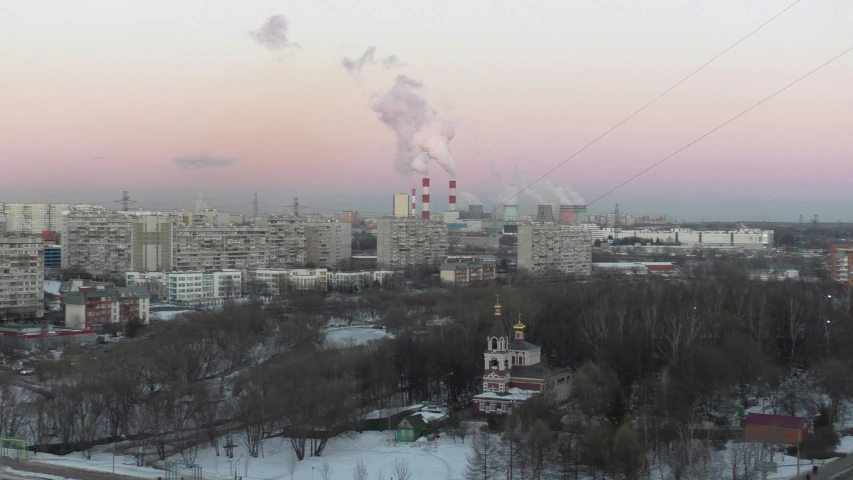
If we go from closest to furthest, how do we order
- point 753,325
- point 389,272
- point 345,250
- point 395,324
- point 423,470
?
point 423,470
point 753,325
point 395,324
point 389,272
point 345,250

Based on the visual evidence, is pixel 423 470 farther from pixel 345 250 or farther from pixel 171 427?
pixel 345 250

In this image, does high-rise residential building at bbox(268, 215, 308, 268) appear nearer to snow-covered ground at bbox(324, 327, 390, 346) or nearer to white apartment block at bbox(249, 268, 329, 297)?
white apartment block at bbox(249, 268, 329, 297)

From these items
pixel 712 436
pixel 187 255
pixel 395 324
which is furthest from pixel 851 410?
pixel 187 255

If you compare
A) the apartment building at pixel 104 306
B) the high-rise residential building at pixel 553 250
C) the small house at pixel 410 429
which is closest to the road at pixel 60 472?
the small house at pixel 410 429

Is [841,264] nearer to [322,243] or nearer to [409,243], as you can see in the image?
[409,243]

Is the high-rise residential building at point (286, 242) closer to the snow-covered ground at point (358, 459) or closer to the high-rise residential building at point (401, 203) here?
the high-rise residential building at point (401, 203)
